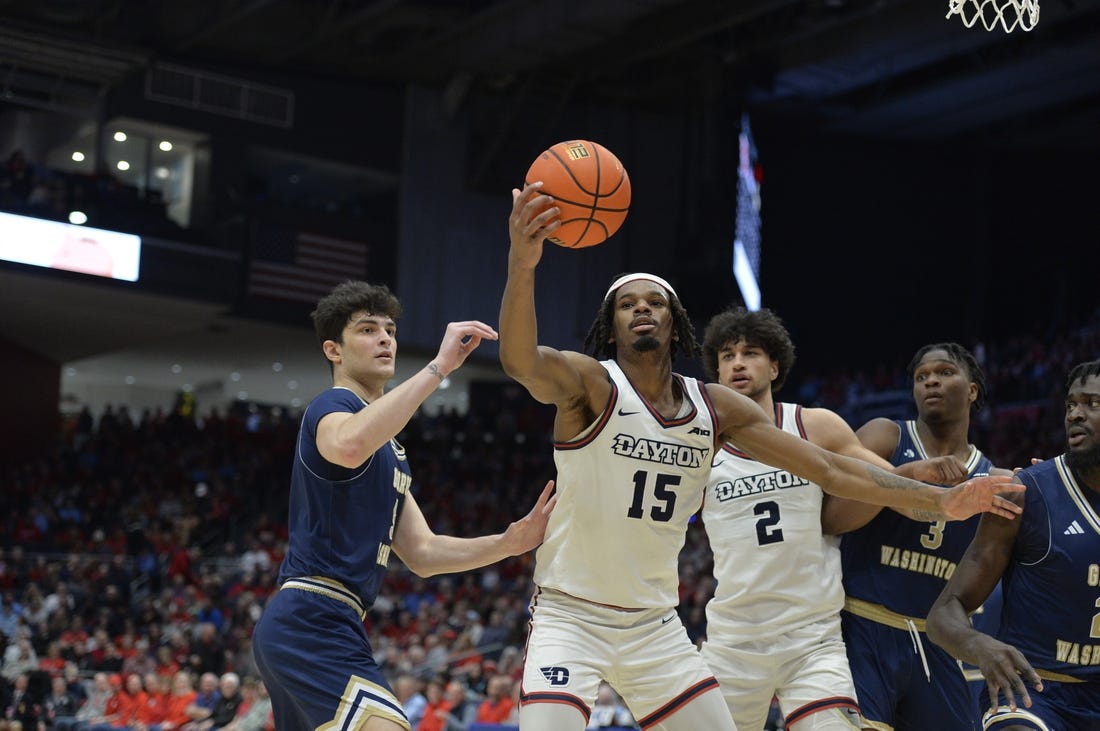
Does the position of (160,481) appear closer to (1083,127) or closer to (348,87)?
(348,87)

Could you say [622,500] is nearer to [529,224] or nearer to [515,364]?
[515,364]

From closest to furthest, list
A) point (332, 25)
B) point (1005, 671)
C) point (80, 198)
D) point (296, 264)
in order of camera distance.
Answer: point (1005, 671), point (80, 198), point (332, 25), point (296, 264)

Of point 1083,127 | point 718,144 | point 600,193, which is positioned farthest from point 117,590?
point 1083,127

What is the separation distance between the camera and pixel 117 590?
2028 cm

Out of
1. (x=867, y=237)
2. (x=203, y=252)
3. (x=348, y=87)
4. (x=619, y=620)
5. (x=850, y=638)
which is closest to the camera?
(x=619, y=620)

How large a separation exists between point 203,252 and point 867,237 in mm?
15045

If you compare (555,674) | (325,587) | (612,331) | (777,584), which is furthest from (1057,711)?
(325,587)

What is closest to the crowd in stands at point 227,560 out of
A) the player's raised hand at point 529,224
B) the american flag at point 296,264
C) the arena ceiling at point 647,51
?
the american flag at point 296,264

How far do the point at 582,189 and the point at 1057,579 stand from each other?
8.10 feet

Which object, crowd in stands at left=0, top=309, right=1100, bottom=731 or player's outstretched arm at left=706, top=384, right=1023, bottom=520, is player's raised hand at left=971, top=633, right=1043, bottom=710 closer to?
player's outstretched arm at left=706, top=384, right=1023, bottom=520

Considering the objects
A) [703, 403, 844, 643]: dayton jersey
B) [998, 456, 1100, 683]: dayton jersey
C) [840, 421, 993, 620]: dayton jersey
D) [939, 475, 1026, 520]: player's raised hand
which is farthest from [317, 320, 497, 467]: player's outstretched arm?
[840, 421, 993, 620]: dayton jersey

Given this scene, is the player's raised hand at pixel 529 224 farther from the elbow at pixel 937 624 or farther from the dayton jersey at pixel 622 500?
the elbow at pixel 937 624

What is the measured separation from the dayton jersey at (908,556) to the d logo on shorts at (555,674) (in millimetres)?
1903

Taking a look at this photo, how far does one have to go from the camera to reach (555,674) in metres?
5.38
